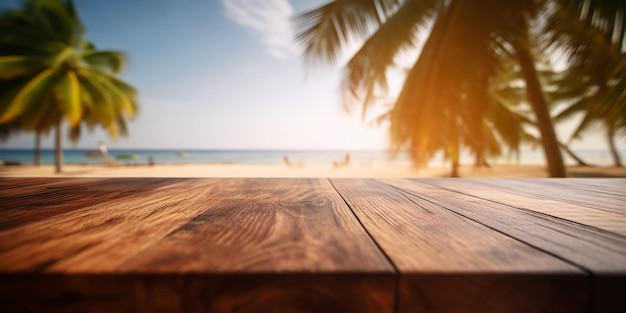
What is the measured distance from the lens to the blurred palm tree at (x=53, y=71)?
21.9 ft

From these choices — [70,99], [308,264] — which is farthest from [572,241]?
[70,99]

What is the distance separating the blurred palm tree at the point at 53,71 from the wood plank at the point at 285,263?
29.6 feet

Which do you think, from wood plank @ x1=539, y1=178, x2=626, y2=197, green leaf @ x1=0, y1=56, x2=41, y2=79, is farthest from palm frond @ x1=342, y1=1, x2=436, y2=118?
green leaf @ x1=0, y1=56, x2=41, y2=79

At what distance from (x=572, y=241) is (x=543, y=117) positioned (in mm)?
3698

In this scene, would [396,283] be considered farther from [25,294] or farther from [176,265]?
[25,294]

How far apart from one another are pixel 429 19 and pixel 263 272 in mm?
4597

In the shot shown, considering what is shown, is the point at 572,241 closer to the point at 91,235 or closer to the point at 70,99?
the point at 91,235

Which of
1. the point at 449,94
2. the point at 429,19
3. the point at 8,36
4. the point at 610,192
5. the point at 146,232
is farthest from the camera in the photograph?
the point at 8,36

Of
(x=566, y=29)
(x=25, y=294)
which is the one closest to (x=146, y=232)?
(x=25, y=294)

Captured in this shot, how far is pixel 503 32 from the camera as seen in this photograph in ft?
9.27

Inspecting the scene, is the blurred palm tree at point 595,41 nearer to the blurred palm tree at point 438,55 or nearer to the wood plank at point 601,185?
the blurred palm tree at point 438,55

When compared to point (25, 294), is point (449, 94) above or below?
above

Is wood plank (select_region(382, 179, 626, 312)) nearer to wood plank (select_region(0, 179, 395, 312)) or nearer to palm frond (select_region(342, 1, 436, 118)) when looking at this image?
wood plank (select_region(0, 179, 395, 312))

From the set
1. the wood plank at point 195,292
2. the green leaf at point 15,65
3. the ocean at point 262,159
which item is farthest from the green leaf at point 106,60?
the wood plank at point 195,292
